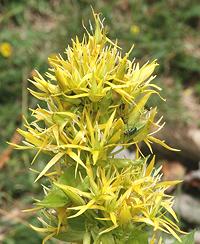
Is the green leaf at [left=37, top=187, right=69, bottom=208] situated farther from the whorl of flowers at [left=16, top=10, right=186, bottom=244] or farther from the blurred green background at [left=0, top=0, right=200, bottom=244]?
the blurred green background at [left=0, top=0, right=200, bottom=244]

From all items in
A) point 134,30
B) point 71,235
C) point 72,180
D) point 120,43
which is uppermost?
point 134,30

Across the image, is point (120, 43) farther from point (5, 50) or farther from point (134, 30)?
point (5, 50)

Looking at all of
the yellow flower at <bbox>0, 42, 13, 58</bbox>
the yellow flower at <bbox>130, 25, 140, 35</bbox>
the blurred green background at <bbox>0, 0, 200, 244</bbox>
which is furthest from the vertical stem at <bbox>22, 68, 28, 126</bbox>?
the yellow flower at <bbox>130, 25, 140, 35</bbox>

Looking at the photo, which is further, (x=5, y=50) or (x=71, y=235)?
(x=5, y=50)

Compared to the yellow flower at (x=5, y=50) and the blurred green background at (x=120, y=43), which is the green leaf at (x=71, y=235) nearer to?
the blurred green background at (x=120, y=43)

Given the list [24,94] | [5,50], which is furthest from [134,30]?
[24,94]

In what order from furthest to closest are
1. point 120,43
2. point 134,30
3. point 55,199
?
point 134,30 < point 120,43 < point 55,199

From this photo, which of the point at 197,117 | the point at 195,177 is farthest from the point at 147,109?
the point at 197,117
